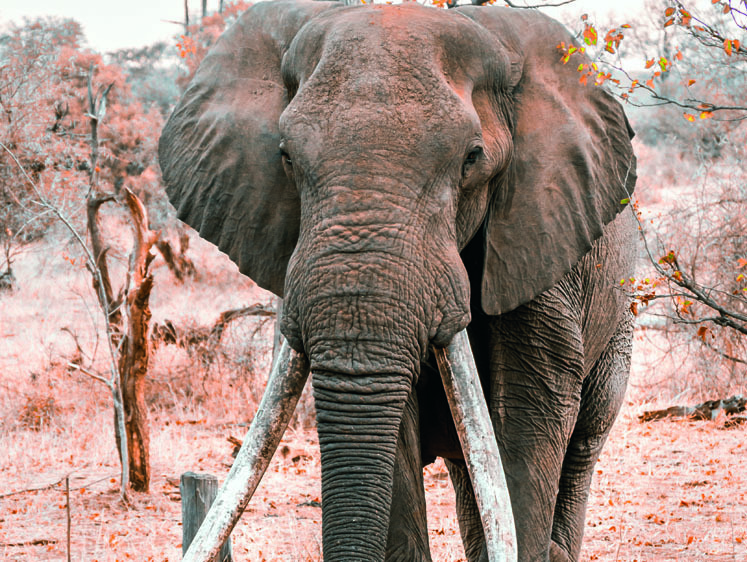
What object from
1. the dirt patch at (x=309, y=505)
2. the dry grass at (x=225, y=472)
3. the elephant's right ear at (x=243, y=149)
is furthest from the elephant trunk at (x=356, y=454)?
the dry grass at (x=225, y=472)

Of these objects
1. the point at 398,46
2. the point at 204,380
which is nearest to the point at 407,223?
the point at 398,46

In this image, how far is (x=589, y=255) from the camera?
4.23 m

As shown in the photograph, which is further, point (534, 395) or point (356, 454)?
point (534, 395)

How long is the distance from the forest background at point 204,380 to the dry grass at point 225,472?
0.07 feet

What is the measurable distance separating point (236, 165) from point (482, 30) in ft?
3.41

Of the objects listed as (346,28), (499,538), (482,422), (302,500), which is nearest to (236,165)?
(346,28)

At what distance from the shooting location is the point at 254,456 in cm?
318

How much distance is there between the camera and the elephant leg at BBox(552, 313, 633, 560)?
504cm

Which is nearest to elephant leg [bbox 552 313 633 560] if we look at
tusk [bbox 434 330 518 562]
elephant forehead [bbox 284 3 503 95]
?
tusk [bbox 434 330 518 562]

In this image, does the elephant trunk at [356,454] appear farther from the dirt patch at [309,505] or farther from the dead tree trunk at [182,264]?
the dead tree trunk at [182,264]

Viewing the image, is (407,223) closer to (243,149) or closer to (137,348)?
(243,149)

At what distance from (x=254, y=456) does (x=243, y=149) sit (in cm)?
118

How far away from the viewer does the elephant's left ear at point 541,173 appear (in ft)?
11.4

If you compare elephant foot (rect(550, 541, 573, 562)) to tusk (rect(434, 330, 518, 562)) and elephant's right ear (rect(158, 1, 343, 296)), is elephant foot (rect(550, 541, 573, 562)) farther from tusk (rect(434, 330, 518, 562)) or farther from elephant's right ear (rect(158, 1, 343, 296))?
elephant's right ear (rect(158, 1, 343, 296))
